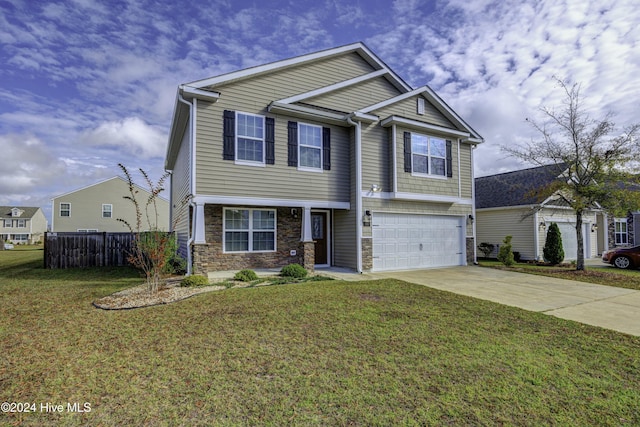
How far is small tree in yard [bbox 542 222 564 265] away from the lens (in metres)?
15.5

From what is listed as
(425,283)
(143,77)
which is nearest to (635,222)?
(425,283)

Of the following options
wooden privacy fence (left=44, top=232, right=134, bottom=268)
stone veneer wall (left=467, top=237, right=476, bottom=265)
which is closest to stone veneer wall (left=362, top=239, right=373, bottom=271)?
stone veneer wall (left=467, top=237, right=476, bottom=265)

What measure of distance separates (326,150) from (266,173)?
254cm

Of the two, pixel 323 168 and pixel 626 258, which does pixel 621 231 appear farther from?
pixel 323 168

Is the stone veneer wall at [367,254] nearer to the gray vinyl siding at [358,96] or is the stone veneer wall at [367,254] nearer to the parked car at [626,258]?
the gray vinyl siding at [358,96]

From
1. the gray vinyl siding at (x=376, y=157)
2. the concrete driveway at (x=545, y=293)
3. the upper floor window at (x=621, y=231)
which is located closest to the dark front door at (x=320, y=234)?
the gray vinyl siding at (x=376, y=157)

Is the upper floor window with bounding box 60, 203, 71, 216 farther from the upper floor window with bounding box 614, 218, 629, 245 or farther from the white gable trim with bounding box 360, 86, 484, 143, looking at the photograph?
the upper floor window with bounding box 614, 218, 629, 245

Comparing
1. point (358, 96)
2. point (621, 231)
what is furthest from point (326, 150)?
point (621, 231)

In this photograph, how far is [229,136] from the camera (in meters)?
10.5

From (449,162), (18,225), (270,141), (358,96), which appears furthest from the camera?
(18,225)

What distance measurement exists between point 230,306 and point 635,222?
28112 mm

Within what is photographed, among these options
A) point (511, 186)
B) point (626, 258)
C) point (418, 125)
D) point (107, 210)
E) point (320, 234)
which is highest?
point (418, 125)

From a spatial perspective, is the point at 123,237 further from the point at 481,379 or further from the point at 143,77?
the point at 481,379

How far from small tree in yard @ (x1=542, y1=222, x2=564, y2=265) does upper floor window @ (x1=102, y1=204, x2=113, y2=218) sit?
36802 millimetres
